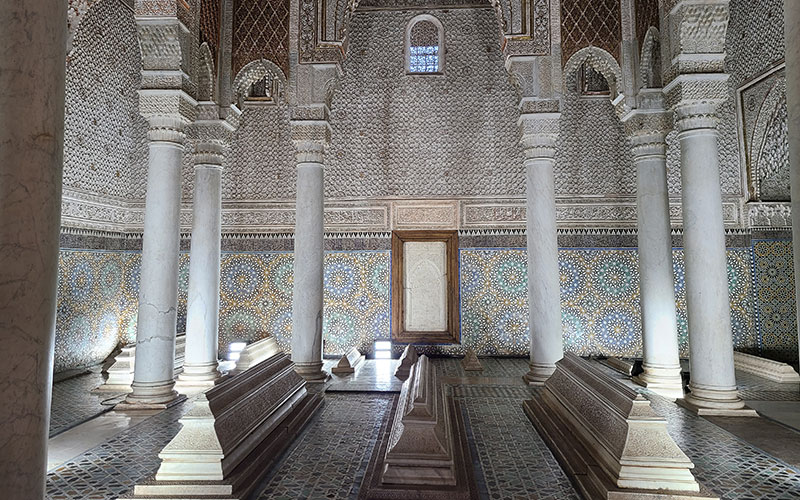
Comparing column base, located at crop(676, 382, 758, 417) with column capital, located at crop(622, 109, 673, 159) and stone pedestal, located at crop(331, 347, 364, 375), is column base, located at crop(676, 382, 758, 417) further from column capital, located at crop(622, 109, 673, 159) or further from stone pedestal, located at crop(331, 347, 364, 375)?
stone pedestal, located at crop(331, 347, 364, 375)

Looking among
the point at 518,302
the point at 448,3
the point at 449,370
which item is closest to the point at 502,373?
the point at 449,370

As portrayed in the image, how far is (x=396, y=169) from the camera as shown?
7.74 meters

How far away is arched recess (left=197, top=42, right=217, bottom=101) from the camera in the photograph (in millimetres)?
5464

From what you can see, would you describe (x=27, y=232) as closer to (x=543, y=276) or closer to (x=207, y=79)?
(x=207, y=79)

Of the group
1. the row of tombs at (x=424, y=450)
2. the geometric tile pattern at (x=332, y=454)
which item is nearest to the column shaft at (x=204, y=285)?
the geometric tile pattern at (x=332, y=454)

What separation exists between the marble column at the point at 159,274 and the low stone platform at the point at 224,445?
157 centimetres

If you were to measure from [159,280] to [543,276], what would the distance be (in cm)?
410

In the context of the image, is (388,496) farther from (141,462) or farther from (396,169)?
(396,169)

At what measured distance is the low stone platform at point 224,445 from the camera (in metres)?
2.49

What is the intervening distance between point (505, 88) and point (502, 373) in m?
4.57

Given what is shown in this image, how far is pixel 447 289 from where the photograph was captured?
Answer: 751cm

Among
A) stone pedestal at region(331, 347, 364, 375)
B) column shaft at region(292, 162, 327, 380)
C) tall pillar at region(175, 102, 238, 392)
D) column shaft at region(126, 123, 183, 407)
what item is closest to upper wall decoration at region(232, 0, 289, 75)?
tall pillar at region(175, 102, 238, 392)

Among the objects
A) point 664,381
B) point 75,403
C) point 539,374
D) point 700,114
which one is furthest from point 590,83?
point 75,403

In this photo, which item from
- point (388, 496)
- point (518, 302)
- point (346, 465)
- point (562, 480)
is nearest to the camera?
point (388, 496)
